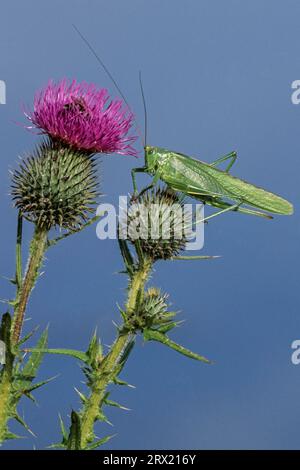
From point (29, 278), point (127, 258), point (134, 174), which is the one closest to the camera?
point (29, 278)

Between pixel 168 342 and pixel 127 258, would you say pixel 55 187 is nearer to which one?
pixel 127 258

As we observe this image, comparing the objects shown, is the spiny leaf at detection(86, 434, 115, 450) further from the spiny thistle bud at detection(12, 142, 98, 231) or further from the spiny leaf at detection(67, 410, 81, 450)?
the spiny thistle bud at detection(12, 142, 98, 231)

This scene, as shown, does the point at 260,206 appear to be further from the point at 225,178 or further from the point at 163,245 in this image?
the point at 163,245

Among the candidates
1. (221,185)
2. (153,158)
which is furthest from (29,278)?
(221,185)

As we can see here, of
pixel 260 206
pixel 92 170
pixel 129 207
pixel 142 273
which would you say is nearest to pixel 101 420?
pixel 142 273

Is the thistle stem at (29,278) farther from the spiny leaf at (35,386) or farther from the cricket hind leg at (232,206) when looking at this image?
the cricket hind leg at (232,206)

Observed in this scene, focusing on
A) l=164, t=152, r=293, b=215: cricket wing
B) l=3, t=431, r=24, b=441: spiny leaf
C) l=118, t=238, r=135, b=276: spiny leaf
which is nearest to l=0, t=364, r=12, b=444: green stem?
l=3, t=431, r=24, b=441: spiny leaf
